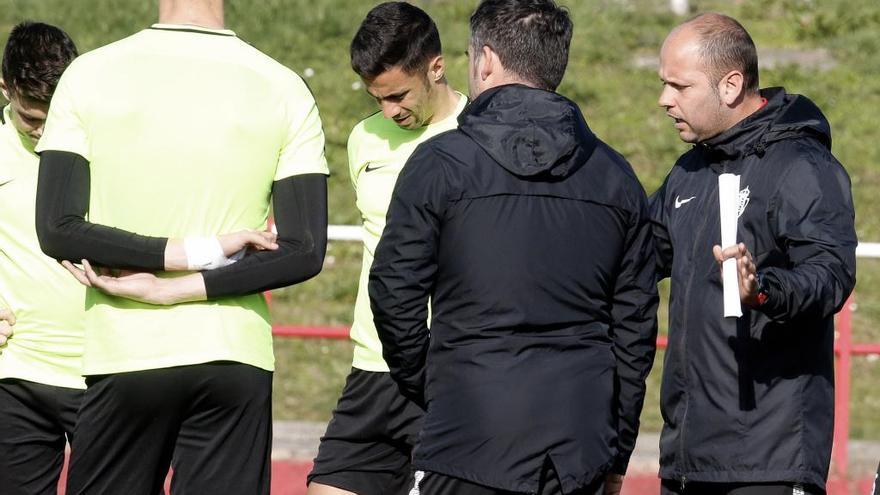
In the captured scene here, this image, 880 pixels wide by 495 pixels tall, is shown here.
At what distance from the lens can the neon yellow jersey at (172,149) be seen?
3.64 m

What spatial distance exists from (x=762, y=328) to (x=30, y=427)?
2.37m

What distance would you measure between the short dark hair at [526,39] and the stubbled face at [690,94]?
0.56 m

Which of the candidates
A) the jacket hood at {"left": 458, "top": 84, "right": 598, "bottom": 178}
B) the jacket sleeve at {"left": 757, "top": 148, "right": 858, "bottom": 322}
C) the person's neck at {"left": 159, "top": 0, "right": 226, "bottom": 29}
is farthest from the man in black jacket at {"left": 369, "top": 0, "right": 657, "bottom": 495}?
the person's neck at {"left": 159, "top": 0, "right": 226, "bottom": 29}

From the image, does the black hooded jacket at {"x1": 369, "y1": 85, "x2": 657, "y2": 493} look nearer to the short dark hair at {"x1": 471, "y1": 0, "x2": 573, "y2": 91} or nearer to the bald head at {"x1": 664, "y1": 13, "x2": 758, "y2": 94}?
the short dark hair at {"x1": 471, "y1": 0, "x2": 573, "y2": 91}

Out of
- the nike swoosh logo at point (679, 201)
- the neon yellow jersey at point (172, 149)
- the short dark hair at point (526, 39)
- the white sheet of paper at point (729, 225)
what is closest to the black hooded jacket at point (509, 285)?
the short dark hair at point (526, 39)

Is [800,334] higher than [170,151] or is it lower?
lower

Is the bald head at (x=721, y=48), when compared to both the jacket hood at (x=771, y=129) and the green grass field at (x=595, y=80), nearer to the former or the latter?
the jacket hood at (x=771, y=129)

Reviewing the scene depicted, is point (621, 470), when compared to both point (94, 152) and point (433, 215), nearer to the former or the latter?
point (433, 215)

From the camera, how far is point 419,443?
369 centimetres

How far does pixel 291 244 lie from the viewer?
3.77 metres

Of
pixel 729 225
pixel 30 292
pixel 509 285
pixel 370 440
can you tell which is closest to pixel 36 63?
pixel 30 292

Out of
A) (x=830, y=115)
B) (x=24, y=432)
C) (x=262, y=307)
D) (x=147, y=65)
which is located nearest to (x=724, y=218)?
(x=262, y=307)

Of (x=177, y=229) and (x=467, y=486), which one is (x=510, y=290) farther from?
(x=177, y=229)

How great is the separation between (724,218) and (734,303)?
23 cm
